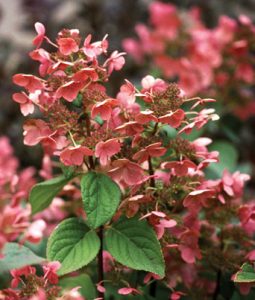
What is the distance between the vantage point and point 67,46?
1085 millimetres

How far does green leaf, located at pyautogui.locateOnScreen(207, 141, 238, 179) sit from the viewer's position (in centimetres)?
184

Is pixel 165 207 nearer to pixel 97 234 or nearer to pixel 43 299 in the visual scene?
pixel 97 234

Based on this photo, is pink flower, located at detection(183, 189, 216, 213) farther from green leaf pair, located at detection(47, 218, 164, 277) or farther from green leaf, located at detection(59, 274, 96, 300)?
green leaf, located at detection(59, 274, 96, 300)

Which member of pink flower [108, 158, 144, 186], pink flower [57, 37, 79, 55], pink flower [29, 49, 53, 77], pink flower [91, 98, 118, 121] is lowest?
pink flower [108, 158, 144, 186]

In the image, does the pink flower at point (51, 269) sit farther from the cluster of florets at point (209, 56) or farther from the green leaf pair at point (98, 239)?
the cluster of florets at point (209, 56)

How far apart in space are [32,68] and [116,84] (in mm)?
296

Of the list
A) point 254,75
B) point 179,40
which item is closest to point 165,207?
point 254,75

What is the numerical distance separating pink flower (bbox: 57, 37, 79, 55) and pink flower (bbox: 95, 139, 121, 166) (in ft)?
0.49

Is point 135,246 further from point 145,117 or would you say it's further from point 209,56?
point 209,56

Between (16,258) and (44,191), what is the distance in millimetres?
158

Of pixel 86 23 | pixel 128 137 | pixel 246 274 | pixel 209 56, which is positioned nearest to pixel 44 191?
pixel 128 137

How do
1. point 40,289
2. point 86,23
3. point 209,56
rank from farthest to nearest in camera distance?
point 86,23 → point 209,56 → point 40,289

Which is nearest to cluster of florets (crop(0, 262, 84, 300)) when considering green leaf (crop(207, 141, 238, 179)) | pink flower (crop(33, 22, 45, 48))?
pink flower (crop(33, 22, 45, 48))

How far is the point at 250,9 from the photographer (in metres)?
2.79
